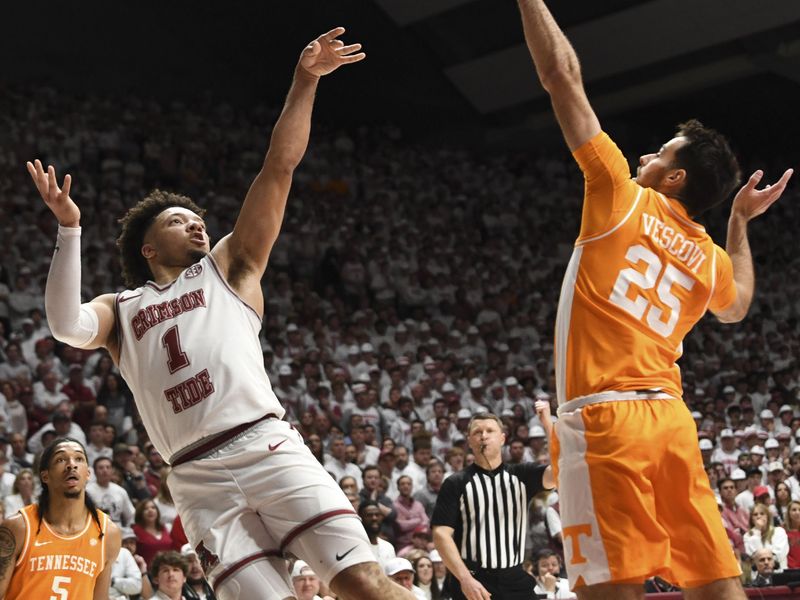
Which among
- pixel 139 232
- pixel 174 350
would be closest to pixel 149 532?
pixel 139 232

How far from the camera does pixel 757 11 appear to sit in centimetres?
2005

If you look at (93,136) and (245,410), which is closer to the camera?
(245,410)

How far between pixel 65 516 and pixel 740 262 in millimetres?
4018

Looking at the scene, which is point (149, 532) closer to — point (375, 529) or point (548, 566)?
point (375, 529)

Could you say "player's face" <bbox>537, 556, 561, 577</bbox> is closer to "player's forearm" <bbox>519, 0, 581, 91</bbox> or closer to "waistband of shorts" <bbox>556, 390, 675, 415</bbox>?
"waistband of shorts" <bbox>556, 390, 675, 415</bbox>

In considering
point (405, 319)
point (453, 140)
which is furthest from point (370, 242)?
point (453, 140)

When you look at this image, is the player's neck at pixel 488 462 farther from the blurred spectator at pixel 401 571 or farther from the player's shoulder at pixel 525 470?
the blurred spectator at pixel 401 571

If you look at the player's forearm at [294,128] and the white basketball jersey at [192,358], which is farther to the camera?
the player's forearm at [294,128]

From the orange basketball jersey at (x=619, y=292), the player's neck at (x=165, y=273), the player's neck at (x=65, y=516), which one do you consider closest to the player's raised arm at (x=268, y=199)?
the player's neck at (x=165, y=273)

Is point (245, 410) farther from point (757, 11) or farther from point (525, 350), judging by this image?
point (757, 11)

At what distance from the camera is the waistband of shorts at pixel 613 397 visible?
3.74 metres

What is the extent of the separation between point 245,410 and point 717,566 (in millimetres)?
1673

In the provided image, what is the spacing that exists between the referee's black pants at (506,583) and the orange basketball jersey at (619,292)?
11.0 feet

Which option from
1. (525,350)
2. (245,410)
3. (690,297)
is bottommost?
(525,350)
